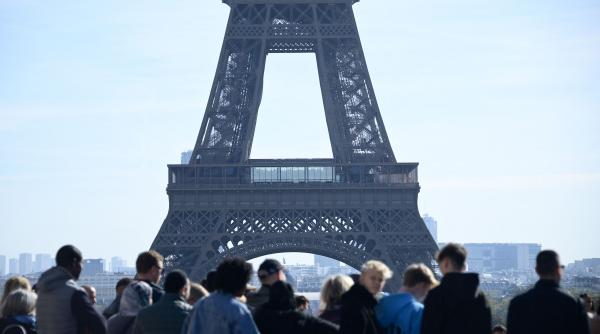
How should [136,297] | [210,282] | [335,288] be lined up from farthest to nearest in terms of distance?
1. [210,282]
2. [136,297]
3. [335,288]

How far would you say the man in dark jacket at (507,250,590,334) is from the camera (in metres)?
15.6

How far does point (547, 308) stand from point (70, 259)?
5464 mm

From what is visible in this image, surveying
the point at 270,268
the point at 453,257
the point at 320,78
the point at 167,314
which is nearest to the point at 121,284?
the point at 167,314

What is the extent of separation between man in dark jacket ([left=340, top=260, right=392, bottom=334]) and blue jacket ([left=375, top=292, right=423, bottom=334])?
0.31 feet

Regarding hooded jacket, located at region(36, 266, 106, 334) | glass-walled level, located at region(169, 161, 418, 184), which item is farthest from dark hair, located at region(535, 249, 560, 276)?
glass-walled level, located at region(169, 161, 418, 184)

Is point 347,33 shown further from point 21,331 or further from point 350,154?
point 21,331

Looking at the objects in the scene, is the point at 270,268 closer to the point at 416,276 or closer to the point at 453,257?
the point at 416,276

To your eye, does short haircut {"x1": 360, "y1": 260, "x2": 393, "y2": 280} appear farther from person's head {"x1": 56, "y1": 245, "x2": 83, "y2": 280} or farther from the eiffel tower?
the eiffel tower

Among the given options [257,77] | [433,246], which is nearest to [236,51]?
[257,77]

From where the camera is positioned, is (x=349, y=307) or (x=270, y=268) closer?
(x=349, y=307)

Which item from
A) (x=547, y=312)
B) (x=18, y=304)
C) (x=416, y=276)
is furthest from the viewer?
(x=18, y=304)

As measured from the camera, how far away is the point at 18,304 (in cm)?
1869

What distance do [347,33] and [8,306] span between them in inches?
2091

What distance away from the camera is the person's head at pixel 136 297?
1773 centimetres
